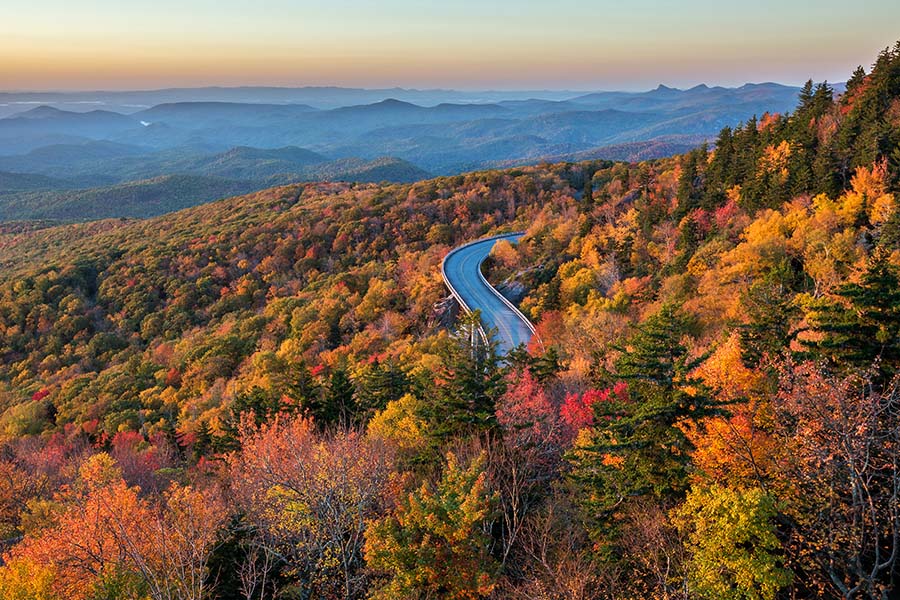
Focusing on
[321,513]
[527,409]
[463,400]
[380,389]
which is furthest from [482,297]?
[321,513]

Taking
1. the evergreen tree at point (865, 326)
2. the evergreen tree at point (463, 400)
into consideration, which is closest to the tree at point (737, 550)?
the evergreen tree at point (865, 326)

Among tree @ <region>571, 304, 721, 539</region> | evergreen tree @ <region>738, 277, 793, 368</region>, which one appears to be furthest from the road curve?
tree @ <region>571, 304, 721, 539</region>

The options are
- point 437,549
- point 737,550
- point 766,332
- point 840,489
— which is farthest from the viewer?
point 766,332

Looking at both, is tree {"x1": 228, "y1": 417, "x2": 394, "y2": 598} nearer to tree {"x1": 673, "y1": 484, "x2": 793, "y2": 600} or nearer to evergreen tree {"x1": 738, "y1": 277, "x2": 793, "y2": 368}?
tree {"x1": 673, "y1": 484, "x2": 793, "y2": 600}

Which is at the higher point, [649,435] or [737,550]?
[649,435]

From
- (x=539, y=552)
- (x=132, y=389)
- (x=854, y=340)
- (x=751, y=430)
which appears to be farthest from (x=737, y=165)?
(x=132, y=389)

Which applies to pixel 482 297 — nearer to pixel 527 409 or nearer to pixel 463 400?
pixel 527 409

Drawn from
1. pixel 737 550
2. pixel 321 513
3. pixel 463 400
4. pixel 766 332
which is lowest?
pixel 321 513
